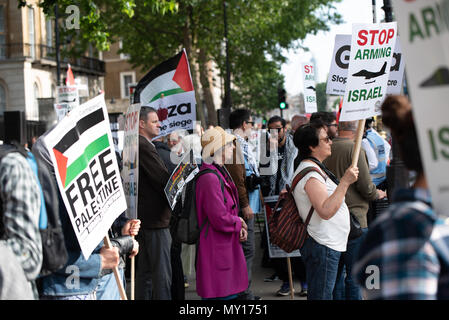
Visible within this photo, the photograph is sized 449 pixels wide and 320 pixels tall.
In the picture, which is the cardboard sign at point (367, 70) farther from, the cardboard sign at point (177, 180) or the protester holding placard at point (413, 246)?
the protester holding placard at point (413, 246)

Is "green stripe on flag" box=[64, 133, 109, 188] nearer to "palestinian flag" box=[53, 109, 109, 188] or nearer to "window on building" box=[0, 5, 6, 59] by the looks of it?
"palestinian flag" box=[53, 109, 109, 188]

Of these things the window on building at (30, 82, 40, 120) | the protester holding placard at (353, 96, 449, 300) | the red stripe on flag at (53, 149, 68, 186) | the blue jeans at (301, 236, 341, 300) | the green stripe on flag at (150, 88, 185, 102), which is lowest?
the blue jeans at (301, 236, 341, 300)

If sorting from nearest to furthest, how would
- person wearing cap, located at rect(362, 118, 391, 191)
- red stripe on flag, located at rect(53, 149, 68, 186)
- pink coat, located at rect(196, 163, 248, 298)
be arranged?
1. red stripe on flag, located at rect(53, 149, 68, 186)
2. pink coat, located at rect(196, 163, 248, 298)
3. person wearing cap, located at rect(362, 118, 391, 191)

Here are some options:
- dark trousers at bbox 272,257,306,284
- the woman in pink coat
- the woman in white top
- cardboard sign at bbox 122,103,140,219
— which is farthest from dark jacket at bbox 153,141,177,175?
the woman in white top

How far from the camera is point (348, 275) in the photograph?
579 centimetres

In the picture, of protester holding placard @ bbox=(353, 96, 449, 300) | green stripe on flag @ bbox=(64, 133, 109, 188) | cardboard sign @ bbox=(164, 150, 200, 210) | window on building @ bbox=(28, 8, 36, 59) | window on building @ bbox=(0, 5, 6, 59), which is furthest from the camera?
window on building @ bbox=(28, 8, 36, 59)

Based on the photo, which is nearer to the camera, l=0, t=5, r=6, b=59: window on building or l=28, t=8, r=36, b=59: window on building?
l=0, t=5, r=6, b=59: window on building

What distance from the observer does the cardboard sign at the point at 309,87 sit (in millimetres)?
11977

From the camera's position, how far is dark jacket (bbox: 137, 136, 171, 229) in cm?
618

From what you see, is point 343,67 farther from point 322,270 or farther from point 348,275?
point 322,270

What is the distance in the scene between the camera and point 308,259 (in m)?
5.11

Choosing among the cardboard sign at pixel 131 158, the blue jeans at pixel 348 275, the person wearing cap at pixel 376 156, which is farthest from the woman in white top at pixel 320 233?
the person wearing cap at pixel 376 156

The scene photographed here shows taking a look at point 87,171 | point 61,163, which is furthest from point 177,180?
point 61,163

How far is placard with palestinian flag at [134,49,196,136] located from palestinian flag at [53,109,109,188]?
344 cm
